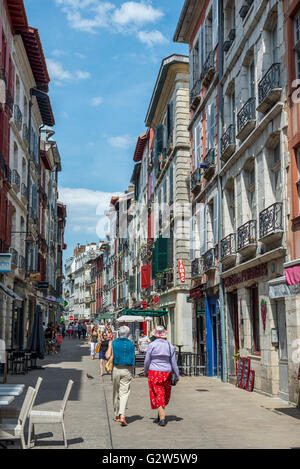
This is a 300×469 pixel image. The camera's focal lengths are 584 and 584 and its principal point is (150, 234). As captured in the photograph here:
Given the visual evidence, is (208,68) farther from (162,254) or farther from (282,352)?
(282,352)

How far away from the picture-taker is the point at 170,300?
28.5 metres

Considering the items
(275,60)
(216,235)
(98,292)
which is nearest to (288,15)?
(275,60)

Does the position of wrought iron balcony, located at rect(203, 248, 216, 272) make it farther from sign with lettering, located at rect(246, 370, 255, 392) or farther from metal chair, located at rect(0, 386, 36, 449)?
metal chair, located at rect(0, 386, 36, 449)

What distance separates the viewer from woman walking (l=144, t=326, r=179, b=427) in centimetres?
1003

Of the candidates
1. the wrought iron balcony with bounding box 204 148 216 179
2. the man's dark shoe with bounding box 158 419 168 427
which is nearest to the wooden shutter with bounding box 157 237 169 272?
the wrought iron balcony with bounding box 204 148 216 179

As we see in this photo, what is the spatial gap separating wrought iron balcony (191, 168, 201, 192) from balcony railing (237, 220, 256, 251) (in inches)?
234

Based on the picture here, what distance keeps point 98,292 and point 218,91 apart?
70959 millimetres

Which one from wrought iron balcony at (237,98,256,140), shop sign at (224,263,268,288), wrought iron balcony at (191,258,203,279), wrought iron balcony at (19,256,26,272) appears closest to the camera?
shop sign at (224,263,268,288)

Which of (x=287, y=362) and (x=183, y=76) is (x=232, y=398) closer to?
(x=287, y=362)

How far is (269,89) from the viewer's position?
13.9m

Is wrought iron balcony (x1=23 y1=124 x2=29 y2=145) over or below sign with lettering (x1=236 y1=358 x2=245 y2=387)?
over

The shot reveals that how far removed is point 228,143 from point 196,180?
4630 millimetres

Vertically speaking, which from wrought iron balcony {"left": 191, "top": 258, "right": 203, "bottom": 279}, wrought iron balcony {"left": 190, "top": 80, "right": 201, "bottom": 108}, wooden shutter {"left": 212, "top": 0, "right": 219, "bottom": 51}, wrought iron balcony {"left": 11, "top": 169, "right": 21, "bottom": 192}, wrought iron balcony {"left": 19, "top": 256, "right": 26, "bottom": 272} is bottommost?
wrought iron balcony {"left": 191, "top": 258, "right": 203, "bottom": 279}

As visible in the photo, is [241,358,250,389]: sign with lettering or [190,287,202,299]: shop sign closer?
[241,358,250,389]: sign with lettering
